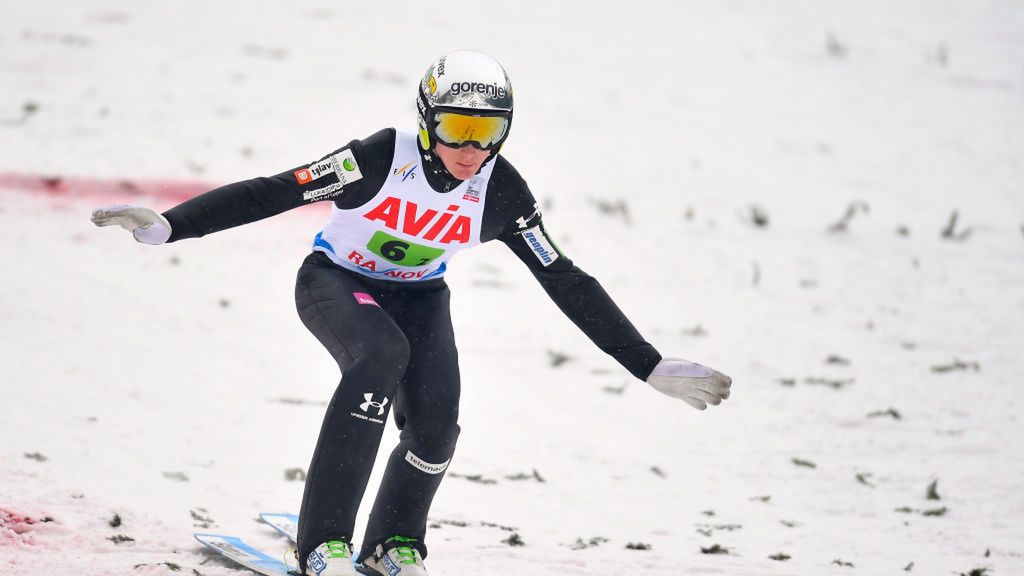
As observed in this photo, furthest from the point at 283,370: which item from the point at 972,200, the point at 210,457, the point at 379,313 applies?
the point at 972,200

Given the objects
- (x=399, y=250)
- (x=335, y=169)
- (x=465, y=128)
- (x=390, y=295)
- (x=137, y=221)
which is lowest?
(x=137, y=221)

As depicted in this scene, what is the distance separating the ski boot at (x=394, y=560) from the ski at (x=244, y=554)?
342 millimetres

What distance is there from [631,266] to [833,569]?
17.5 ft

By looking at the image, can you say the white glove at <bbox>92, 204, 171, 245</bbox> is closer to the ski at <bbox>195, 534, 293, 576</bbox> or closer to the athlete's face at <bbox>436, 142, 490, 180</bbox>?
the athlete's face at <bbox>436, 142, 490, 180</bbox>

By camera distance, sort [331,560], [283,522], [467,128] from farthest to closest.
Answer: [283,522] → [467,128] → [331,560]

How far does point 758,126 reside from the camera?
14719 mm

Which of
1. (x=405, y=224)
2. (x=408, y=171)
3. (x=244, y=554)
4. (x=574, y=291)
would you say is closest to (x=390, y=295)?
(x=405, y=224)

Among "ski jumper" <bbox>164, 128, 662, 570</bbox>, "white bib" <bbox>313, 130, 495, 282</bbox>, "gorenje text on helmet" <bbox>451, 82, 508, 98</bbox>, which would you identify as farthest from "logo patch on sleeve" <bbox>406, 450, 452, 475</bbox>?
"gorenje text on helmet" <bbox>451, 82, 508, 98</bbox>

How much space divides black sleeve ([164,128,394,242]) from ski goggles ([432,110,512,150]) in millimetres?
249

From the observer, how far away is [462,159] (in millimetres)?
4727

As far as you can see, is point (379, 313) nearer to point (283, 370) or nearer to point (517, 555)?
point (517, 555)

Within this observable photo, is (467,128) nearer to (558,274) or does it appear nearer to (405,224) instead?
(405,224)

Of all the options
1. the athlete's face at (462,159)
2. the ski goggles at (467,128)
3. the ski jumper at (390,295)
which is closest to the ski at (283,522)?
the ski jumper at (390,295)

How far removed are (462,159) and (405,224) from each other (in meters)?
0.35
